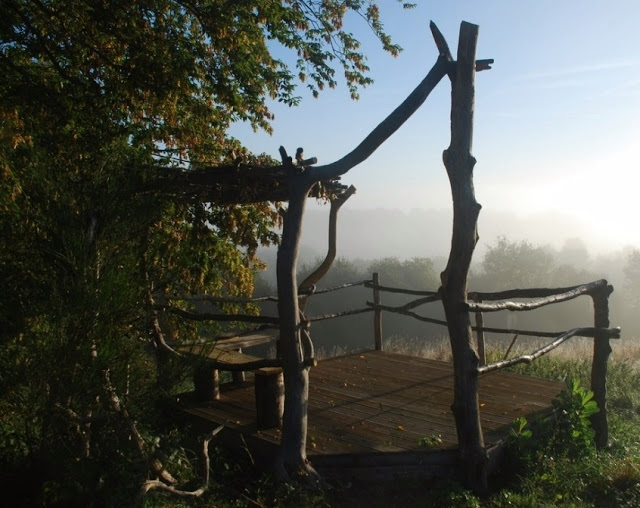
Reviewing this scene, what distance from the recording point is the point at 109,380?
392cm

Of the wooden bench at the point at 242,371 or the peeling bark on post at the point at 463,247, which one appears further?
the wooden bench at the point at 242,371

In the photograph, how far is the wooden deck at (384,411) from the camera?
15.4 feet

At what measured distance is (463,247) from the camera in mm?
4281

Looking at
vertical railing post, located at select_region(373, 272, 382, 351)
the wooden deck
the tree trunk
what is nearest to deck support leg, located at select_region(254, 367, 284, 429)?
the wooden deck

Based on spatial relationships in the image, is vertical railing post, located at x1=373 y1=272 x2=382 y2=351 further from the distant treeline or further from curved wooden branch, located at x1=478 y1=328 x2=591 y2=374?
the distant treeline

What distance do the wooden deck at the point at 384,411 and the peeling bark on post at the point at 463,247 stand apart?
1.12 ft

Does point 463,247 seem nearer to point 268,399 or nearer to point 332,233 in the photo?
point 332,233

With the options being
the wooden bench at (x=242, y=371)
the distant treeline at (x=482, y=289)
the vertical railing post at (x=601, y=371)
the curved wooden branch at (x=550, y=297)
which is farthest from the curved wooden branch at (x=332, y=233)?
the distant treeline at (x=482, y=289)

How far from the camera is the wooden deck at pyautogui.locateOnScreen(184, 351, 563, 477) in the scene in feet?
15.4

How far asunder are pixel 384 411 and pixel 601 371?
2.23 m

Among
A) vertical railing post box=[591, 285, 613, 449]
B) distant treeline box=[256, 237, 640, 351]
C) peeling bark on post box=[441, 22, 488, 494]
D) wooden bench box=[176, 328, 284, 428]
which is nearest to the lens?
peeling bark on post box=[441, 22, 488, 494]

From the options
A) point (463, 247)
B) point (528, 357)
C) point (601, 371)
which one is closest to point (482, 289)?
point (601, 371)

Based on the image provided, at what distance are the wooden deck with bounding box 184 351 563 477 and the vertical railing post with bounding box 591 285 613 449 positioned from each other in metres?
0.48

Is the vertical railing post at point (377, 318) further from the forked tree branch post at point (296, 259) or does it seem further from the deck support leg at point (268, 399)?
the forked tree branch post at point (296, 259)
